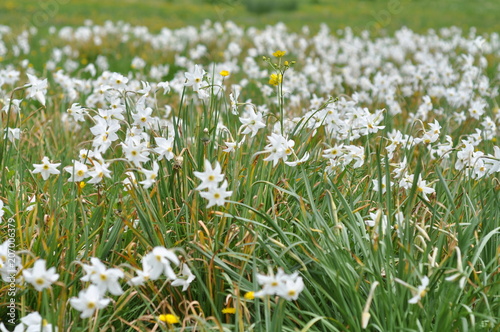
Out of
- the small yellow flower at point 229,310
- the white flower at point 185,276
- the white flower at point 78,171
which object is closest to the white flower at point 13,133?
the white flower at point 78,171

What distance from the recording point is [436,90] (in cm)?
559

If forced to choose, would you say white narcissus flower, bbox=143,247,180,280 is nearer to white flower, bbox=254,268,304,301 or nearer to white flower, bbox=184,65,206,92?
white flower, bbox=254,268,304,301

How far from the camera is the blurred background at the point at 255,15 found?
14.1m

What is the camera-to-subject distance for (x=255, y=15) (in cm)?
1858

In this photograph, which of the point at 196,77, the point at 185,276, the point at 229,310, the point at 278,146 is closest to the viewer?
the point at 185,276

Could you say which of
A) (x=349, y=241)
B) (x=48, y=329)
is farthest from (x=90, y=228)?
(x=349, y=241)

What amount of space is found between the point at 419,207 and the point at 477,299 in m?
0.69

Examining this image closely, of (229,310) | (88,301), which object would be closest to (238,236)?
(229,310)

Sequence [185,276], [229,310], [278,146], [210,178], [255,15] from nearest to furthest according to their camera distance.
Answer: [210,178] < [185,276] < [229,310] < [278,146] < [255,15]

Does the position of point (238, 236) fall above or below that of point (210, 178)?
below

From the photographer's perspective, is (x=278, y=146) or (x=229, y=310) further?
(x=278, y=146)

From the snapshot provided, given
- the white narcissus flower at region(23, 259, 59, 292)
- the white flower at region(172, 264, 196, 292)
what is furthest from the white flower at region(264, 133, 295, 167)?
the white narcissus flower at region(23, 259, 59, 292)

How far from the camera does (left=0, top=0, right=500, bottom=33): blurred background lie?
14.1 metres

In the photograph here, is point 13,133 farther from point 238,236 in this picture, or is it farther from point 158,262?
point 158,262
